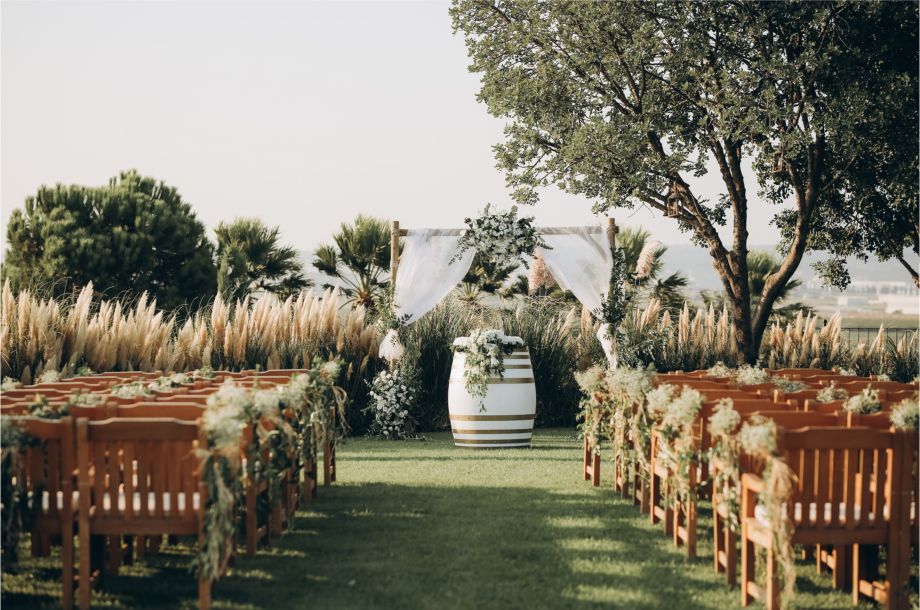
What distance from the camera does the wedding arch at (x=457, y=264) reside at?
11.5 meters

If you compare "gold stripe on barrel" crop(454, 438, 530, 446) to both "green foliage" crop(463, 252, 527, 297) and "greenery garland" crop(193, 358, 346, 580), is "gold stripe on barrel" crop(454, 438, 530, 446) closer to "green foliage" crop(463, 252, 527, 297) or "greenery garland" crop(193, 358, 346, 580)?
"greenery garland" crop(193, 358, 346, 580)

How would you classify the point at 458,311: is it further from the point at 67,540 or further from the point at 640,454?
the point at 67,540

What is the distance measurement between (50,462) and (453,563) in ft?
6.48

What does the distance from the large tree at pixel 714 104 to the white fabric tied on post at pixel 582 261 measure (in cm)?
203

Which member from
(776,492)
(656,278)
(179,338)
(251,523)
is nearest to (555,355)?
(179,338)

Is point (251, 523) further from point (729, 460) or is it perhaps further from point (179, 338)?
point (179, 338)

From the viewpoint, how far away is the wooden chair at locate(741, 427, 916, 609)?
4.23 metres

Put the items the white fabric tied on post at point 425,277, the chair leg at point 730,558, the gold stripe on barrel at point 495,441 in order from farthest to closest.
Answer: the white fabric tied on post at point 425,277 → the gold stripe on barrel at point 495,441 → the chair leg at point 730,558

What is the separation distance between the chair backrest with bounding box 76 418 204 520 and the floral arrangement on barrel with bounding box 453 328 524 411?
18.1 ft

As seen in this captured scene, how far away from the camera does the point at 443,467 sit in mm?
8742

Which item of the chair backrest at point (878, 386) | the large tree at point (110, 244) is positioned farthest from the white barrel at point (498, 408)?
the large tree at point (110, 244)

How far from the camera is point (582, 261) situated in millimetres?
11727

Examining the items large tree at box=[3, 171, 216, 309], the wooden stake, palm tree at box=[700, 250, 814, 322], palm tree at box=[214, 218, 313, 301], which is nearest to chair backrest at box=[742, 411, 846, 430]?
the wooden stake

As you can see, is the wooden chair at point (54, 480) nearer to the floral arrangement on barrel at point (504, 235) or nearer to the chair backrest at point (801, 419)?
the chair backrest at point (801, 419)
